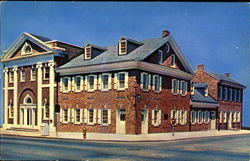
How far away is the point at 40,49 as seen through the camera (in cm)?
1073

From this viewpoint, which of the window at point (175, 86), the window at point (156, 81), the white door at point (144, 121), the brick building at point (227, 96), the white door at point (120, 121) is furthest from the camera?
the window at point (175, 86)

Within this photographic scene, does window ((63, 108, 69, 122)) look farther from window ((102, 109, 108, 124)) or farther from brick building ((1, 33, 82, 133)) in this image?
window ((102, 109, 108, 124))

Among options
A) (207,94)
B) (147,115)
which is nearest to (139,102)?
(147,115)

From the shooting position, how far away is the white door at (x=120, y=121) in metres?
11.2

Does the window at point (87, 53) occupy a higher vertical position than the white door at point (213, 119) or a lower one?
higher

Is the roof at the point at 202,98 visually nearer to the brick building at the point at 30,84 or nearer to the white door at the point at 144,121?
the white door at the point at 144,121

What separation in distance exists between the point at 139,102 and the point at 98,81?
6.67 ft

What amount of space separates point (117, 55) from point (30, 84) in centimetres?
376

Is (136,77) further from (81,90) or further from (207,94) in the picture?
(207,94)

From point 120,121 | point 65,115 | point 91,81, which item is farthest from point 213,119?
point 65,115

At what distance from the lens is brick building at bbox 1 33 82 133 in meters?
10.6

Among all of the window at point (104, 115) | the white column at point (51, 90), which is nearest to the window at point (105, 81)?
the window at point (104, 115)

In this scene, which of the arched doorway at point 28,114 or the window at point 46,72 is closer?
the window at point 46,72

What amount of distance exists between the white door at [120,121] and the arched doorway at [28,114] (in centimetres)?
333
